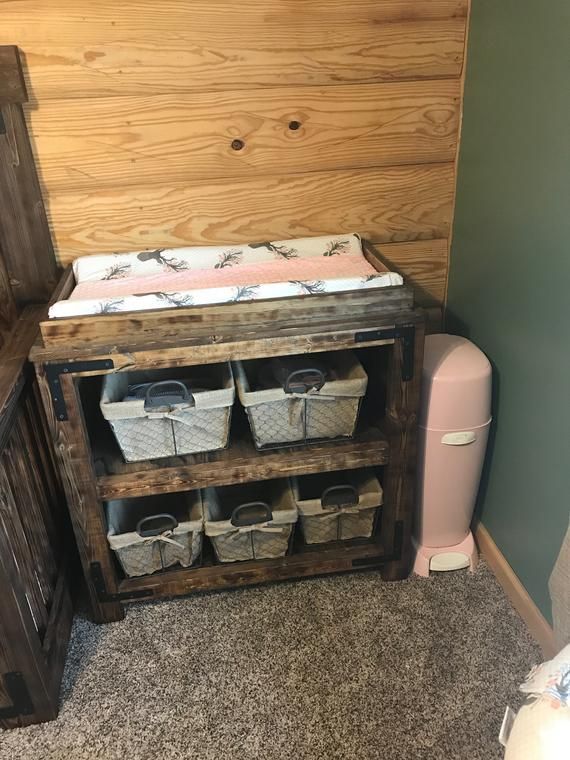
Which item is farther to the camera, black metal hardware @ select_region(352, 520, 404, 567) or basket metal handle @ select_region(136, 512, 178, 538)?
black metal hardware @ select_region(352, 520, 404, 567)

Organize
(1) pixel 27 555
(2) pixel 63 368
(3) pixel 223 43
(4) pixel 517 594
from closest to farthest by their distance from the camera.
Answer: (2) pixel 63 368
(1) pixel 27 555
(3) pixel 223 43
(4) pixel 517 594

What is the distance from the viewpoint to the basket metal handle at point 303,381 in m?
1.47

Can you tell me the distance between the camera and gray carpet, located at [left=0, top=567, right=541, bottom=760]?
54.6 inches

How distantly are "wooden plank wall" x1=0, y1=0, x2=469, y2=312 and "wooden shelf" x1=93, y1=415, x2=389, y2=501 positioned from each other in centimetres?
58

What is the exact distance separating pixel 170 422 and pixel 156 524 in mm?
361

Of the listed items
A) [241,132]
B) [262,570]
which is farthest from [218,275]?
[262,570]

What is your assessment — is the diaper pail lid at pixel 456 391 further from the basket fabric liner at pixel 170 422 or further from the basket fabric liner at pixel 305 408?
the basket fabric liner at pixel 170 422

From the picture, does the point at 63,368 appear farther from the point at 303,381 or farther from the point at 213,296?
the point at 303,381

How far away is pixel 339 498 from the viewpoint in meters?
1.66

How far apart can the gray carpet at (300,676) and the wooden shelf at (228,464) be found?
0.38m

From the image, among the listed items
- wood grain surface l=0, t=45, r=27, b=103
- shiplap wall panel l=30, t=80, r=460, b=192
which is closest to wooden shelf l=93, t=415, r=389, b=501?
shiplap wall panel l=30, t=80, r=460, b=192

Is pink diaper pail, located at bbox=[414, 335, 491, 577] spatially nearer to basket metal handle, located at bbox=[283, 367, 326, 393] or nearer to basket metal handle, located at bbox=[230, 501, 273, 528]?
basket metal handle, located at bbox=[283, 367, 326, 393]

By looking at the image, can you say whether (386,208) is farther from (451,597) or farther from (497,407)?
(451,597)

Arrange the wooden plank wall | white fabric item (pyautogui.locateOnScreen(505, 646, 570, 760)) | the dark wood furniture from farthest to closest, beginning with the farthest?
the wooden plank wall, the dark wood furniture, white fabric item (pyautogui.locateOnScreen(505, 646, 570, 760))
